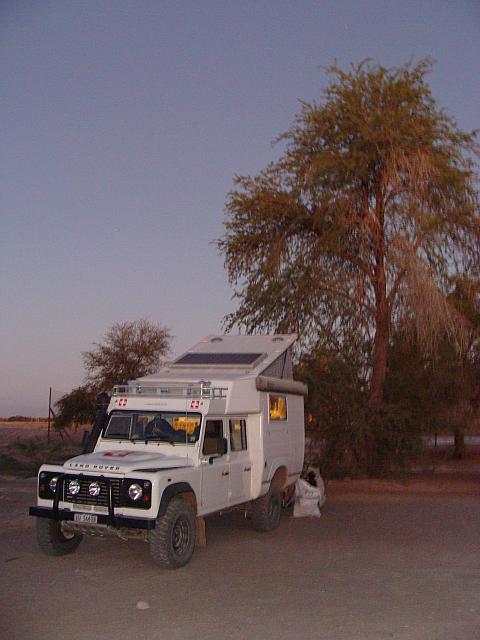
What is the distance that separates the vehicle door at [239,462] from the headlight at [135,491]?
7.75ft

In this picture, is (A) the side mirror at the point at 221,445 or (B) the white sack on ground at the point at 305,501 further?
(B) the white sack on ground at the point at 305,501

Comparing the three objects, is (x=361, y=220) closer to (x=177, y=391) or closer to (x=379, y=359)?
(x=379, y=359)

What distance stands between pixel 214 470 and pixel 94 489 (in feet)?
6.41

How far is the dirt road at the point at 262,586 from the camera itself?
6820 mm

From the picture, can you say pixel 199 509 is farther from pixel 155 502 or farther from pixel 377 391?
pixel 377 391

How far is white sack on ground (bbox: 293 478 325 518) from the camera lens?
14.0 meters

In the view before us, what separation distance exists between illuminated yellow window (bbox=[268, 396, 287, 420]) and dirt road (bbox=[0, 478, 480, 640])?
194 cm

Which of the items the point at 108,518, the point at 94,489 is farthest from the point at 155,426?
the point at 108,518

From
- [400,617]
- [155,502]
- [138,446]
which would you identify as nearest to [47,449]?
[138,446]

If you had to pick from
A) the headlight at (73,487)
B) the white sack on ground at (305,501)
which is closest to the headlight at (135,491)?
the headlight at (73,487)

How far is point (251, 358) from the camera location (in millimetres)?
13047

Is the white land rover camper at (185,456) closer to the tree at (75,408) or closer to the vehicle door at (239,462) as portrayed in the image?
the vehicle door at (239,462)

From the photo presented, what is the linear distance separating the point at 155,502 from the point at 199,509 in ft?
4.22

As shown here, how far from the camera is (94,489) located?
9375mm
